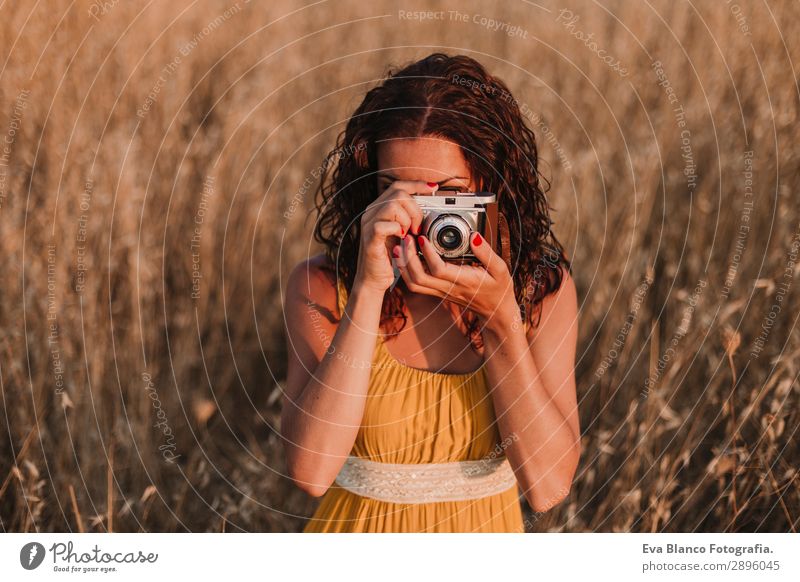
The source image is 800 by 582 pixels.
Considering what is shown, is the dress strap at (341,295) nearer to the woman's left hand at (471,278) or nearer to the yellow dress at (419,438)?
the yellow dress at (419,438)

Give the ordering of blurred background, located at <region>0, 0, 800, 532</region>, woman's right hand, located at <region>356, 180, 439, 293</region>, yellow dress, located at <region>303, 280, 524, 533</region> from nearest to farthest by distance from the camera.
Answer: woman's right hand, located at <region>356, 180, 439, 293</region> → yellow dress, located at <region>303, 280, 524, 533</region> → blurred background, located at <region>0, 0, 800, 532</region>

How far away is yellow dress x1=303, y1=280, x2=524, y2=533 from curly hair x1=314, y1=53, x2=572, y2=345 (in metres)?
0.12

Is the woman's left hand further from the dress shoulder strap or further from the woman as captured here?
the dress shoulder strap

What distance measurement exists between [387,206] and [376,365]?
11.8 inches

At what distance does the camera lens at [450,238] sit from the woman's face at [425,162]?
73 mm

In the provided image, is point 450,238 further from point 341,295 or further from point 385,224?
point 341,295

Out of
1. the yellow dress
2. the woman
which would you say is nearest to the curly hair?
the woman

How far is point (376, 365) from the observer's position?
1.43m

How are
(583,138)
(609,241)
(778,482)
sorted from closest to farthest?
(778,482) → (609,241) → (583,138)

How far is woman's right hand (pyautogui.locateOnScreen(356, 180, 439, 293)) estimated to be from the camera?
4.28 ft

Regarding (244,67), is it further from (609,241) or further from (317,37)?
(609,241)

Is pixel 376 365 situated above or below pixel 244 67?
below
